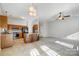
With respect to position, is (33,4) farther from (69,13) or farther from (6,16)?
(69,13)

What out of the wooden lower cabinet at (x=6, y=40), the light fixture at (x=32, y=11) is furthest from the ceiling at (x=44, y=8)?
the wooden lower cabinet at (x=6, y=40)

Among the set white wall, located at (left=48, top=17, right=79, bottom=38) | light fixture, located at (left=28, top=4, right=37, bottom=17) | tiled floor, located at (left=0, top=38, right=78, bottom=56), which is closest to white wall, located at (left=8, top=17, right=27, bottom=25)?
light fixture, located at (left=28, top=4, right=37, bottom=17)

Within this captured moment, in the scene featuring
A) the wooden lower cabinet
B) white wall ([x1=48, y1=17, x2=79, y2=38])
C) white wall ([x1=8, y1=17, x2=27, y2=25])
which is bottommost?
the wooden lower cabinet

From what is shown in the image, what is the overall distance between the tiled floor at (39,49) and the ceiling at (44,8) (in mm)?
508

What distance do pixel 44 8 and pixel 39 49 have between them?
86 centimetres

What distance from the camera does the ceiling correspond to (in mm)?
2018

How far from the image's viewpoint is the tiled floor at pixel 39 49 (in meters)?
2.05

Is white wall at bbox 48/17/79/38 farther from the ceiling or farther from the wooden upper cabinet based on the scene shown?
the wooden upper cabinet

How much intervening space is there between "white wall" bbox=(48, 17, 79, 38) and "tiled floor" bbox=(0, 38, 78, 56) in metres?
0.14

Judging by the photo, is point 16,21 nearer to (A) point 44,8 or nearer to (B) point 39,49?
(A) point 44,8

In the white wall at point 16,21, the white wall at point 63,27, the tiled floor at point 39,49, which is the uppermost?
the white wall at point 16,21

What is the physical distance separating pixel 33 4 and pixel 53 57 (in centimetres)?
117

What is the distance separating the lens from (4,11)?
2.04 metres

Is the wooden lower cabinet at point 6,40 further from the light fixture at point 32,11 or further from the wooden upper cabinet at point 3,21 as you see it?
the light fixture at point 32,11
